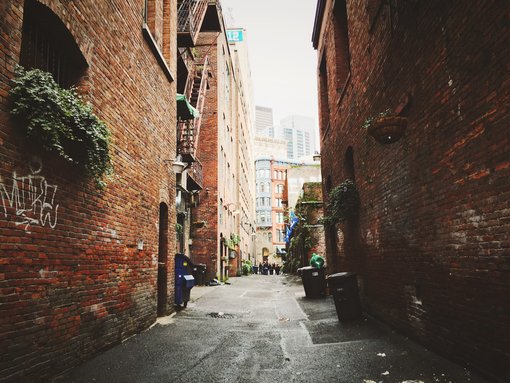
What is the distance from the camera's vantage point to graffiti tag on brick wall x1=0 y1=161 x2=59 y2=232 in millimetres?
3725

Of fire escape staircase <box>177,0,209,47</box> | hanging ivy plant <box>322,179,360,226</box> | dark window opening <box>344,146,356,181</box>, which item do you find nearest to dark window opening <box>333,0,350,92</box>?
dark window opening <box>344,146,356,181</box>

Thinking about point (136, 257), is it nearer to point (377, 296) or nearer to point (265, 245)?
point (377, 296)

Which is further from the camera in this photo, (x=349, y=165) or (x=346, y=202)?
(x=349, y=165)

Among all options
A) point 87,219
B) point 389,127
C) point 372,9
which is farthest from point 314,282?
point 87,219

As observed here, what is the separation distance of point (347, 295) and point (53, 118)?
6.50 m

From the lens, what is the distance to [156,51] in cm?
848

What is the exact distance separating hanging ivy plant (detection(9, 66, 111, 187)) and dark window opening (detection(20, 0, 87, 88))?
0.79 m

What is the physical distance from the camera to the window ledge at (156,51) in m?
7.88

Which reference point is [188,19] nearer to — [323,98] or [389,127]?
[323,98]

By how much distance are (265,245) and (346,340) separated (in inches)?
2611

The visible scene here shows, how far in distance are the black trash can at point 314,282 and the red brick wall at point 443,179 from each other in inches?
181

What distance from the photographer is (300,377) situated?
15.4ft

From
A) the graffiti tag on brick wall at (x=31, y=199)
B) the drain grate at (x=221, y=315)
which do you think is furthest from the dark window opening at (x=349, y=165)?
the graffiti tag on brick wall at (x=31, y=199)

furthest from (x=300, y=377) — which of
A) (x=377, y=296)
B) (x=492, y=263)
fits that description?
(x=377, y=296)
